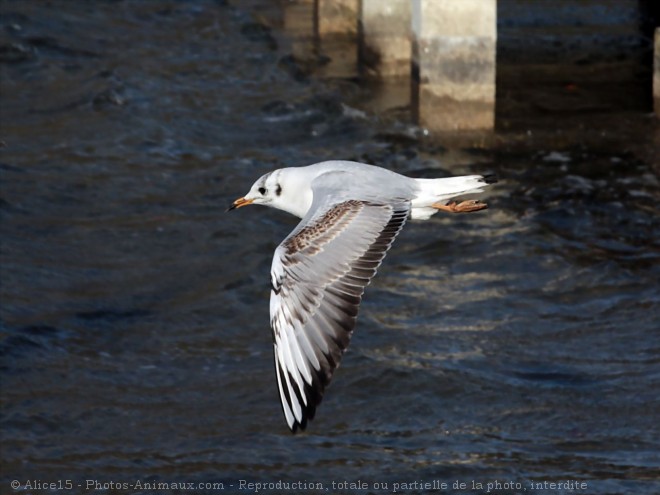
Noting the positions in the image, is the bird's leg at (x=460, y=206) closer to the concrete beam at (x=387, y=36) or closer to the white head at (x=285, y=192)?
the white head at (x=285, y=192)

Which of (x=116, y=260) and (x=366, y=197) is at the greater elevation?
(x=366, y=197)

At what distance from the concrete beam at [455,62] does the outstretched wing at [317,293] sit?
8675 mm

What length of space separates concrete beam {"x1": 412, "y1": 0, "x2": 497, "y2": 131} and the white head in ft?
25.6

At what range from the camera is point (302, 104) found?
58.5ft

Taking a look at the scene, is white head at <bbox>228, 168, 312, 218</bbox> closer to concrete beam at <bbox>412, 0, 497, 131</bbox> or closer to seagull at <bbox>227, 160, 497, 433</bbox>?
seagull at <bbox>227, 160, 497, 433</bbox>

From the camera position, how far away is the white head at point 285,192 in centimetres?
801

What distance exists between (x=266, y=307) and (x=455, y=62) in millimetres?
5134

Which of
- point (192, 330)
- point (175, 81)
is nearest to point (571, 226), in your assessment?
point (192, 330)

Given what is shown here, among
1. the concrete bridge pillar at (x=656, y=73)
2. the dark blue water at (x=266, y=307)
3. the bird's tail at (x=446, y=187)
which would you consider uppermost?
the bird's tail at (x=446, y=187)

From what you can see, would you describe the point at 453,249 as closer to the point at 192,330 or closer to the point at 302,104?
the point at 192,330

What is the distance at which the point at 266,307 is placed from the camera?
39.4ft

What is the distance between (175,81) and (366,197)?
40.1ft

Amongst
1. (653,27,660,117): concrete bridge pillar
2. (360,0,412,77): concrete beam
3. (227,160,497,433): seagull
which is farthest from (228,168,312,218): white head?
(360,0,412,77): concrete beam

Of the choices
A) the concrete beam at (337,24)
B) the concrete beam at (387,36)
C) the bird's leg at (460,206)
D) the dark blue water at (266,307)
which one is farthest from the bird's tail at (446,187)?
the concrete beam at (337,24)
